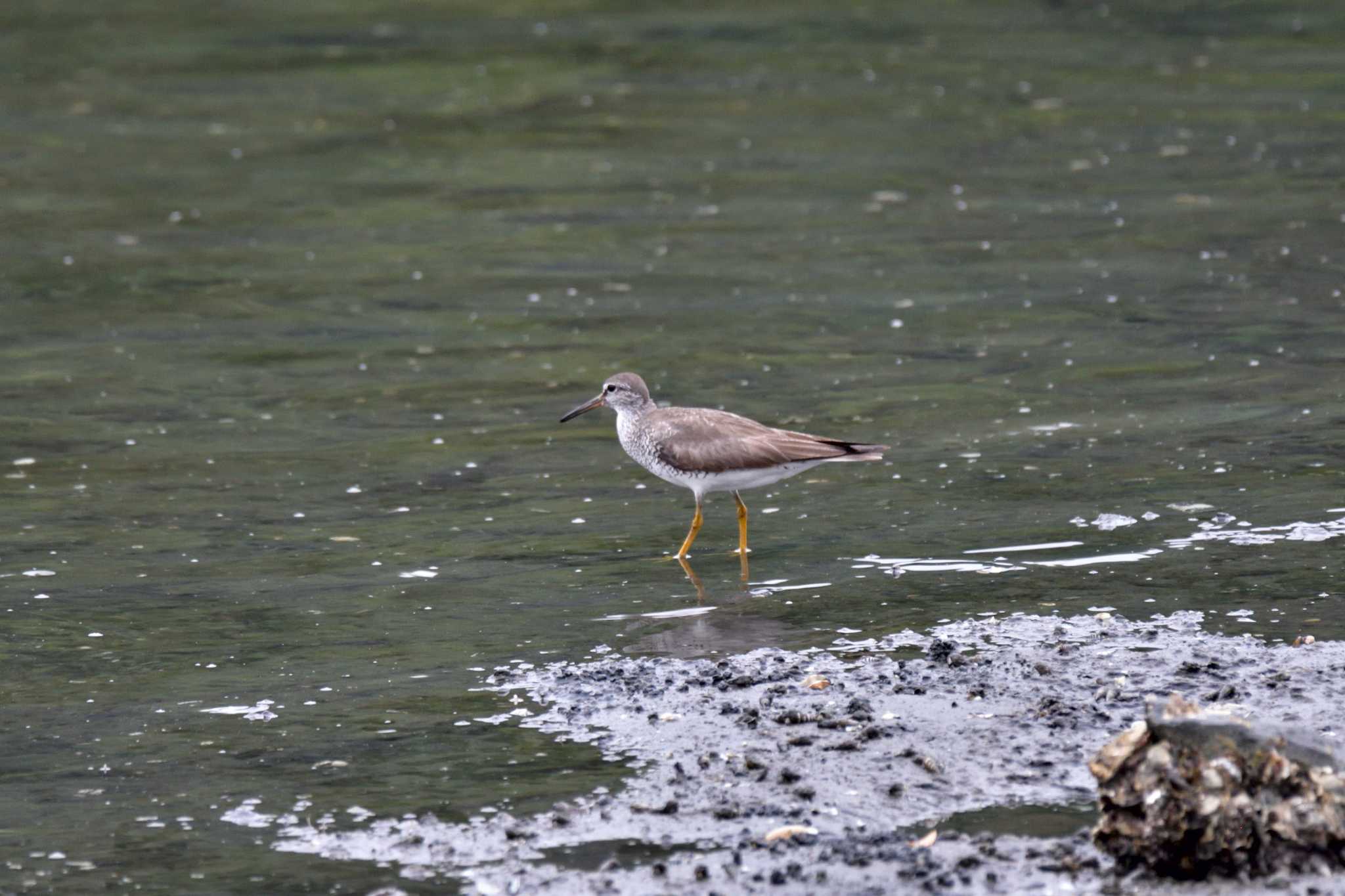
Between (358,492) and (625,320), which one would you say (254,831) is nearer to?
(358,492)

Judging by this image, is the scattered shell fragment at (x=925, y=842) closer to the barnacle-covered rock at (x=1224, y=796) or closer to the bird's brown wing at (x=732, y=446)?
the barnacle-covered rock at (x=1224, y=796)

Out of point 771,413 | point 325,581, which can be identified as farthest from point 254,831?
point 771,413

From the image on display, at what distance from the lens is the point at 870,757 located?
667cm

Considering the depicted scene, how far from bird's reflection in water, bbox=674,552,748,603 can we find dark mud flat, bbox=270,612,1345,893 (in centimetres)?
127

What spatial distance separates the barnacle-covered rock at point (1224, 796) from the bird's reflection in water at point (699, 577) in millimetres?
3687

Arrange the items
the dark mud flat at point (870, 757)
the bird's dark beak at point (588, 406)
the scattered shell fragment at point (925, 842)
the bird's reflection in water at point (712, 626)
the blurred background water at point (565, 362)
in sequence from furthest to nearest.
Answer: the bird's dark beak at point (588, 406), the bird's reflection in water at point (712, 626), the blurred background water at point (565, 362), the scattered shell fragment at point (925, 842), the dark mud flat at point (870, 757)

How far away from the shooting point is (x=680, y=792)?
648 cm

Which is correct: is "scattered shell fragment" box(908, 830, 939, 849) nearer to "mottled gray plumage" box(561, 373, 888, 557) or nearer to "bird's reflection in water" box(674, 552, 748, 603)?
"bird's reflection in water" box(674, 552, 748, 603)

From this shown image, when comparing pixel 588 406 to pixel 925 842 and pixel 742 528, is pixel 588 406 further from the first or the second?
pixel 925 842

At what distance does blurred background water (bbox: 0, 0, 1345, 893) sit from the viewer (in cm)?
804

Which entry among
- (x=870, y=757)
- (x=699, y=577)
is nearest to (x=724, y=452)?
(x=699, y=577)

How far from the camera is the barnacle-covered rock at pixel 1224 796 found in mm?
5523

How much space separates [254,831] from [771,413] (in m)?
6.99

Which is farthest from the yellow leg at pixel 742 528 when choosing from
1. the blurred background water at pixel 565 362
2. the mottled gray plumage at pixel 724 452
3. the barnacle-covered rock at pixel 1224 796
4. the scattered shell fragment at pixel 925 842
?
the barnacle-covered rock at pixel 1224 796
